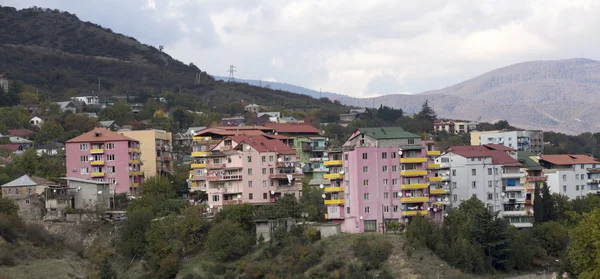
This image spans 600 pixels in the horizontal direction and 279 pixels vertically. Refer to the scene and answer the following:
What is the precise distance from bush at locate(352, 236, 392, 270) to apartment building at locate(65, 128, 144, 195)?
2700 cm

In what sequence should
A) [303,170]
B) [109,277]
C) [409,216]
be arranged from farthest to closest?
1. [303,170]
2. [409,216]
3. [109,277]

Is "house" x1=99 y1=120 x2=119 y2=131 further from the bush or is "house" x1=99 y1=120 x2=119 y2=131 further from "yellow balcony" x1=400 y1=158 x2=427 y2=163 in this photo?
the bush

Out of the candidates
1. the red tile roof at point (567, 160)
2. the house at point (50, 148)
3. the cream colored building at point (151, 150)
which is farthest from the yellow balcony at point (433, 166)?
the house at point (50, 148)

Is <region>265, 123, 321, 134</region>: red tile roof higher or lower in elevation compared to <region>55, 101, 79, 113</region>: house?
lower

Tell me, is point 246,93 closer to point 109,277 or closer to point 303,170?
point 303,170

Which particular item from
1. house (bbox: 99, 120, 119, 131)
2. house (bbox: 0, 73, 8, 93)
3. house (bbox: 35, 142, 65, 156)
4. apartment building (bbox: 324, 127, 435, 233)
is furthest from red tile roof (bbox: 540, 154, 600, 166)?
house (bbox: 0, 73, 8, 93)

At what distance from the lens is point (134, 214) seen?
7231cm

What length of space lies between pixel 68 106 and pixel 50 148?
30531 mm

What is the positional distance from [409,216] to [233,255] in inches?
482

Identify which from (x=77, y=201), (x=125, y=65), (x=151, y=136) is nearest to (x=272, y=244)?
(x=77, y=201)

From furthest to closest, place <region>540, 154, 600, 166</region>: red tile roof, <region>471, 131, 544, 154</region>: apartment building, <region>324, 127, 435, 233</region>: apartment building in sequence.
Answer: <region>471, 131, 544, 154</region>: apartment building
<region>540, 154, 600, 166</region>: red tile roof
<region>324, 127, 435, 233</region>: apartment building

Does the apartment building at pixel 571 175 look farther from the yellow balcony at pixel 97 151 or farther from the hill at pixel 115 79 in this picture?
the hill at pixel 115 79

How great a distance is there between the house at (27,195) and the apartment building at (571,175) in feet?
135

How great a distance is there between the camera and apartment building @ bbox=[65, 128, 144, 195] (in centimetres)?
8412
